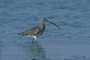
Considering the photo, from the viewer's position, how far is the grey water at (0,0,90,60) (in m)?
12.5

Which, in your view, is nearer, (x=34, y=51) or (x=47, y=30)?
(x=34, y=51)

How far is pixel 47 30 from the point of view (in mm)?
16031

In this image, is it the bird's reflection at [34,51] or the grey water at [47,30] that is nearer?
the bird's reflection at [34,51]

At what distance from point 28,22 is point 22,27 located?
1197mm

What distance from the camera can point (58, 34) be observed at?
15.2m

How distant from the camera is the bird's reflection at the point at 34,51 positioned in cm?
1198

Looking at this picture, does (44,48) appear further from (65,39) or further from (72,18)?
(72,18)

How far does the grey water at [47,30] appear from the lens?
1250 cm

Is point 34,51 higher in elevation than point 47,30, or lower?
higher

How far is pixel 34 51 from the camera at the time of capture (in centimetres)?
1282

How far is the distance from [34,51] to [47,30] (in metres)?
3.27

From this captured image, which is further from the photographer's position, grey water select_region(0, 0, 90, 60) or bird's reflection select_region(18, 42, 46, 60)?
grey water select_region(0, 0, 90, 60)

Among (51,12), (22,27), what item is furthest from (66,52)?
(51,12)

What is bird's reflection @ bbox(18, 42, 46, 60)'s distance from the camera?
11980mm
